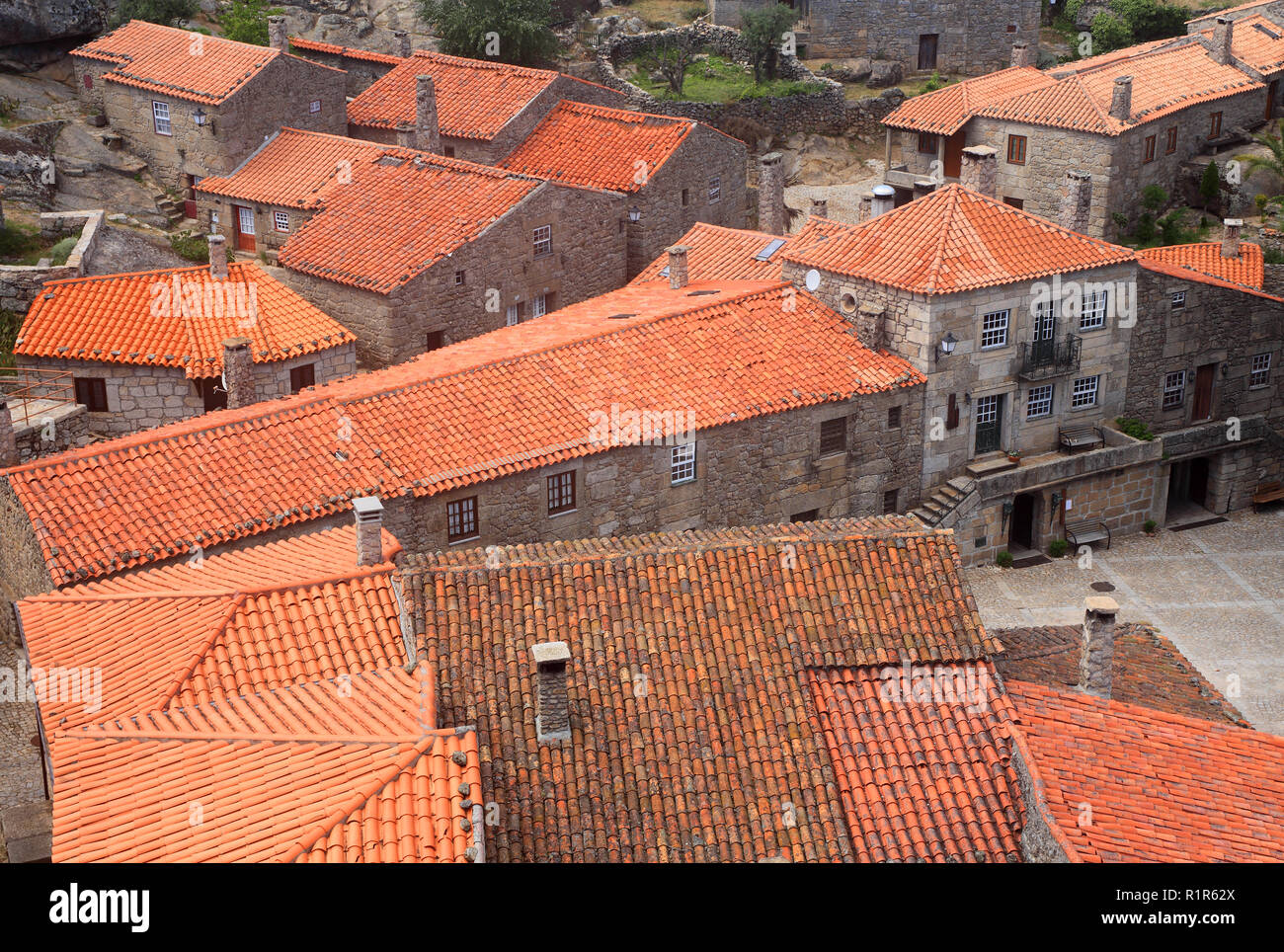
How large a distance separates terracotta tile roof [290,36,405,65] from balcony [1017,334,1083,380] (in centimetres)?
3138

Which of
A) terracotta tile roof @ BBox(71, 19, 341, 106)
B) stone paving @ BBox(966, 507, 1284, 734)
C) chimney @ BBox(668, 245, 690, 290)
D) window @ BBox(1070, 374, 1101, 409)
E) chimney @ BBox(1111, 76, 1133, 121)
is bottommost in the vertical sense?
stone paving @ BBox(966, 507, 1284, 734)

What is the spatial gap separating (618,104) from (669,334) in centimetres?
2353

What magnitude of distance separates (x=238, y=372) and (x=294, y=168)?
16733 mm

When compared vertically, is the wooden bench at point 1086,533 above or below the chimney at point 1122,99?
below

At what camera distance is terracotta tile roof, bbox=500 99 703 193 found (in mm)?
52219

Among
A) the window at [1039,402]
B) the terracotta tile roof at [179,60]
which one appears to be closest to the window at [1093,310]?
the window at [1039,402]

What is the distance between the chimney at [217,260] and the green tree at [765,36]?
3033 cm

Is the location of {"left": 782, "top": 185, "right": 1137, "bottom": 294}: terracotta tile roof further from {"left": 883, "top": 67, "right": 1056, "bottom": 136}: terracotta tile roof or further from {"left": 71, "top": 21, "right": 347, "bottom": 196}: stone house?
{"left": 71, "top": 21, "right": 347, "bottom": 196}: stone house

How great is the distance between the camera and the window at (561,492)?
115 ft

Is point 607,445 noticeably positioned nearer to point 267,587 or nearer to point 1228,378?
point 267,587

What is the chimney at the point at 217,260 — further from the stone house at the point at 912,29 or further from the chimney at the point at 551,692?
the stone house at the point at 912,29

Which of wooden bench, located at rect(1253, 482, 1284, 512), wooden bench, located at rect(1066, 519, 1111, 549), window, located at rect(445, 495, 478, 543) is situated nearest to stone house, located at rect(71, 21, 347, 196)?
window, located at rect(445, 495, 478, 543)

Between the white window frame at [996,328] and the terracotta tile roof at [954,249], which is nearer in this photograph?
the terracotta tile roof at [954,249]

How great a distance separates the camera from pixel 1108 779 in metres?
22.6
